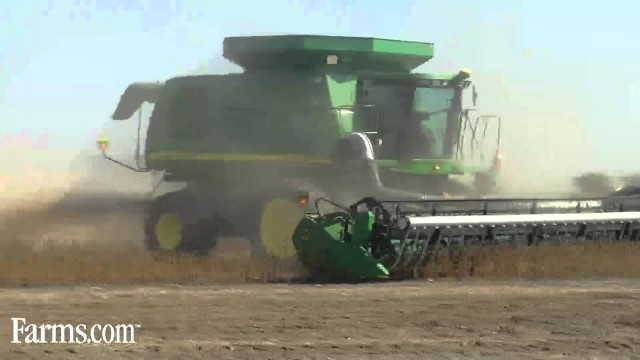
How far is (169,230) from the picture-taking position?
1171cm

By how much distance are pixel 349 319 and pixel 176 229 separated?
19.8 feet

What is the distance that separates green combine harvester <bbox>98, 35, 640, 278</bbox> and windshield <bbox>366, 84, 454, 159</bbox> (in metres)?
0.01

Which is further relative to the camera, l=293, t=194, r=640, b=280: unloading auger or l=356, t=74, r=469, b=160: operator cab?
l=356, t=74, r=469, b=160: operator cab

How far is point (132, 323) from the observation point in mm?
5773

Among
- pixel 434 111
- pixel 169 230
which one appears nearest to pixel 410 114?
pixel 434 111

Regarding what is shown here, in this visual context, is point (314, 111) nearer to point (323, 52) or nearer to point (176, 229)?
point (323, 52)

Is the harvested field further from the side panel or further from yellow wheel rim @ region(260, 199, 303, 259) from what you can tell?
the side panel

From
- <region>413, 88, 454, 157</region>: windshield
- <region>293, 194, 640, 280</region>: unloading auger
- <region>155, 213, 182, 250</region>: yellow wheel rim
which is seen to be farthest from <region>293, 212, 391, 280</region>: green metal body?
<region>155, 213, 182, 250</region>: yellow wheel rim

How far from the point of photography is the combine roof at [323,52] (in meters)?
11.1

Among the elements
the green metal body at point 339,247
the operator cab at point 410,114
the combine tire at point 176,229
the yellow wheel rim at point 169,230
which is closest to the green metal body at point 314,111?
the operator cab at point 410,114

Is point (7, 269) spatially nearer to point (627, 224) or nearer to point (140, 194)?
point (140, 194)

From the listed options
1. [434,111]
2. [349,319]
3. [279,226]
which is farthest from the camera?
[434,111]

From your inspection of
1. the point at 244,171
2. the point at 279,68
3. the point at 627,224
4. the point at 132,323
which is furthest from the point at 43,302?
Answer: the point at 627,224

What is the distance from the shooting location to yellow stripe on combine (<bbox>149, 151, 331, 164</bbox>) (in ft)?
35.7
